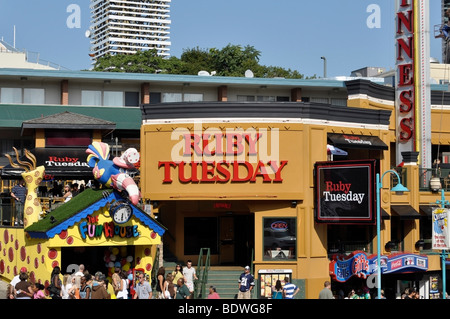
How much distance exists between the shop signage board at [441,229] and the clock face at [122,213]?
10937 millimetres

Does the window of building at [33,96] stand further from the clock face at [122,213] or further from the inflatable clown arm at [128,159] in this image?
the clock face at [122,213]

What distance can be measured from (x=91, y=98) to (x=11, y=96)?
4477mm

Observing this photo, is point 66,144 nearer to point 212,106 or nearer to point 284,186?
point 212,106

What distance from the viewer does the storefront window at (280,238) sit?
31422mm

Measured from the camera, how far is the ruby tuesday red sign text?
104 ft

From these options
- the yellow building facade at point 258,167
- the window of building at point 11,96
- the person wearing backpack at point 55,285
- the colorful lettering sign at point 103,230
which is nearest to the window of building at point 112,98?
the window of building at point 11,96

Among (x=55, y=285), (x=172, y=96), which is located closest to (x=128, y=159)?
(x=55, y=285)

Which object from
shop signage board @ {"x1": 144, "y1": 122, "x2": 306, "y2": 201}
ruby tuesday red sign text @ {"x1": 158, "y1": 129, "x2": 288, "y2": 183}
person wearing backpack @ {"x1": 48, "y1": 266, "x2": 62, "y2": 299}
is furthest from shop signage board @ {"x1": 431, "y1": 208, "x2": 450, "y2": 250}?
person wearing backpack @ {"x1": 48, "y1": 266, "x2": 62, "y2": 299}

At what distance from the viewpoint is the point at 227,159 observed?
31797mm

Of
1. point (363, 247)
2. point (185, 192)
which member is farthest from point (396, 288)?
point (185, 192)

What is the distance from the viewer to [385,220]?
114 ft

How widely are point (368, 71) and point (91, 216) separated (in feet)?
124

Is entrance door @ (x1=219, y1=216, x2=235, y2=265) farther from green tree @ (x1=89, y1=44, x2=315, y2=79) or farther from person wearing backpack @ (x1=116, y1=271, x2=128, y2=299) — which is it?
green tree @ (x1=89, y1=44, x2=315, y2=79)

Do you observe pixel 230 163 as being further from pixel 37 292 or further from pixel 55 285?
pixel 37 292
